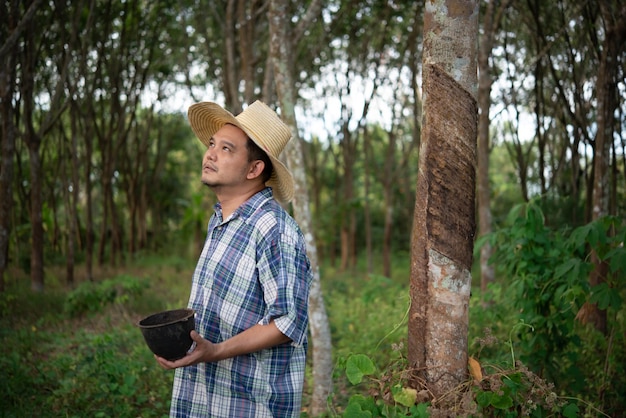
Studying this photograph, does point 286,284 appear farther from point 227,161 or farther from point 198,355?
point 227,161

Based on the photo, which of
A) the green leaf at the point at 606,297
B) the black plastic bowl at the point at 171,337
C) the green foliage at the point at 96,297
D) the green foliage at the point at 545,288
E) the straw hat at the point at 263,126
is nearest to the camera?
the black plastic bowl at the point at 171,337

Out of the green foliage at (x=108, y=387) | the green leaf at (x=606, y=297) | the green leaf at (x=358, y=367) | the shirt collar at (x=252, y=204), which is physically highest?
the shirt collar at (x=252, y=204)

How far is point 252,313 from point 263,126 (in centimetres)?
75

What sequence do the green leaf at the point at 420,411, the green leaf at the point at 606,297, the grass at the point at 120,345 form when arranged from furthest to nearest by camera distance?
the grass at the point at 120,345 < the green leaf at the point at 606,297 < the green leaf at the point at 420,411

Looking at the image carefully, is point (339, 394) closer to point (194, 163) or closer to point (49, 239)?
point (49, 239)

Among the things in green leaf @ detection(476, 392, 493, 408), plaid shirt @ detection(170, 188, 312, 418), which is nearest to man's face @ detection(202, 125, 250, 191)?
plaid shirt @ detection(170, 188, 312, 418)

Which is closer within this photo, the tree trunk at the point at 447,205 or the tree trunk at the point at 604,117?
the tree trunk at the point at 447,205

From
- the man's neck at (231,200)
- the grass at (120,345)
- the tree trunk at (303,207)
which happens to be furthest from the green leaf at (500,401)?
the tree trunk at (303,207)

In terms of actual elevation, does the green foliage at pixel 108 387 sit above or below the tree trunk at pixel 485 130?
below

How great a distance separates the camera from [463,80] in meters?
2.56

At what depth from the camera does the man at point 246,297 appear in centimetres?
219

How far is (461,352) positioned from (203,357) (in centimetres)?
106

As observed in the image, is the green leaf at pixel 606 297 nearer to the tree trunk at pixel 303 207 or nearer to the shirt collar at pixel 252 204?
the tree trunk at pixel 303 207

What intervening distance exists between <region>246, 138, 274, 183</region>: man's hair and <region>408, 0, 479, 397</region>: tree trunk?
Answer: 0.64 metres
